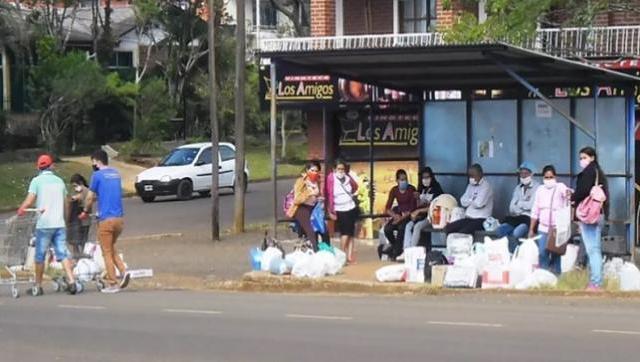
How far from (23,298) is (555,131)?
29.3ft

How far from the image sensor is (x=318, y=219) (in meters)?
17.2

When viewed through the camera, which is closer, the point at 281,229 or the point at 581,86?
the point at 581,86

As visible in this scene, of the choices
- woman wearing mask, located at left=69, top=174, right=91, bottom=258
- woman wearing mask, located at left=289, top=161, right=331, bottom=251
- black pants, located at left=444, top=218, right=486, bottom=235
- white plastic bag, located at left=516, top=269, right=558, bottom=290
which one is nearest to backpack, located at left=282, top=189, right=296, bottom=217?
woman wearing mask, located at left=289, top=161, right=331, bottom=251

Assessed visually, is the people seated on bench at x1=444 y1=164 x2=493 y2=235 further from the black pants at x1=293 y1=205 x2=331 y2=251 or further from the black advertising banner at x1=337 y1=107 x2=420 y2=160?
the black advertising banner at x1=337 y1=107 x2=420 y2=160

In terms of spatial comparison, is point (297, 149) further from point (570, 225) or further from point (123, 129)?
point (570, 225)

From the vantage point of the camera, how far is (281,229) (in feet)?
80.7

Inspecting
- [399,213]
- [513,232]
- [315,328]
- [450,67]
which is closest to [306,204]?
[399,213]

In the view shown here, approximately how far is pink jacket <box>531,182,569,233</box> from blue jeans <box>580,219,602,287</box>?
1.82 feet

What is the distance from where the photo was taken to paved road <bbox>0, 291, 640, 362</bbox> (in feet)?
31.8

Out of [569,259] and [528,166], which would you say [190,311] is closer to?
[569,259]

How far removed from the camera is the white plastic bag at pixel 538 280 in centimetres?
1452

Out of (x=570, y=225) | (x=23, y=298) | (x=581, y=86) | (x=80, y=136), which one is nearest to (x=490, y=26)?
(x=581, y=86)

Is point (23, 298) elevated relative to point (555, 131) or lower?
lower

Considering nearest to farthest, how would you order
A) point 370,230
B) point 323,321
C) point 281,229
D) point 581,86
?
point 323,321
point 581,86
point 370,230
point 281,229
